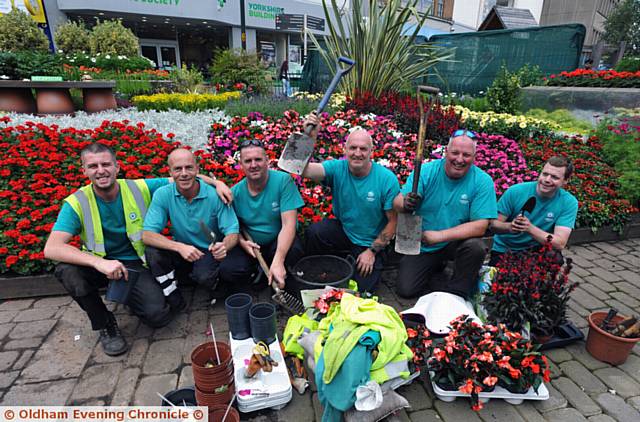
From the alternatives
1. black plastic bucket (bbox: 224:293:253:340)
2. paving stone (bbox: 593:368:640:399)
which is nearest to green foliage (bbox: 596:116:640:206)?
paving stone (bbox: 593:368:640:399)

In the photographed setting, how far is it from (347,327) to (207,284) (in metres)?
1.43

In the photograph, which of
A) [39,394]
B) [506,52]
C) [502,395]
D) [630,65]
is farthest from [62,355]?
[630,65]

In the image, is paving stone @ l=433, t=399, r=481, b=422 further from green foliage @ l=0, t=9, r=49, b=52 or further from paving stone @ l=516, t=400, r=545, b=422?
green foliage @ l=0, t=9, r=49, b=52

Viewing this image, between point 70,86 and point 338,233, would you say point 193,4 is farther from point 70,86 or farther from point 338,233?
point 338,233

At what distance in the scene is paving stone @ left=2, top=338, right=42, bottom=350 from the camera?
255cm

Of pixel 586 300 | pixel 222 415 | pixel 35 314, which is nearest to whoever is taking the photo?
pixel 222 415

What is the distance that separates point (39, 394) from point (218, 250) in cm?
134

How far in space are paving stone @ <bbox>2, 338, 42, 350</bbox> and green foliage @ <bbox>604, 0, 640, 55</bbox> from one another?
3872 cm

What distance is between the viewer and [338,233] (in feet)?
10.7

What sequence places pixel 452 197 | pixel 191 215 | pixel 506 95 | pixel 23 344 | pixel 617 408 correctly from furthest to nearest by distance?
pixel 506 95, pixel 452 197, pixel 191 215, pixel 23 344, pixel 617 408

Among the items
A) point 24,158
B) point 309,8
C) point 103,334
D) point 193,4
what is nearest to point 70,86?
point 24,158

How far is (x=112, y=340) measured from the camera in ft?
8.34

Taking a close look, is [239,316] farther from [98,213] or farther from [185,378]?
[98,213]

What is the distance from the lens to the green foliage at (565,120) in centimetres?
711
